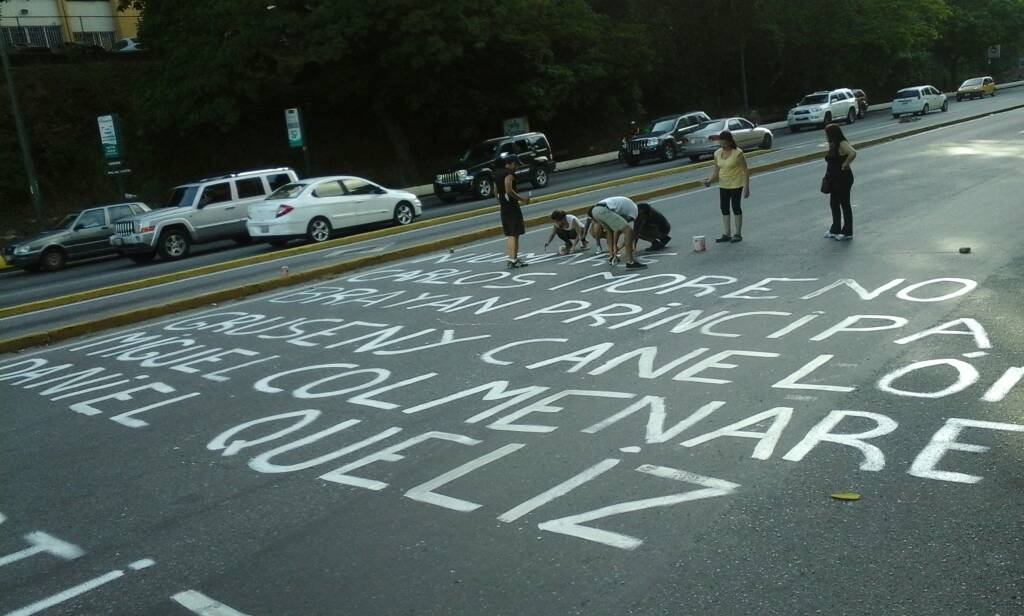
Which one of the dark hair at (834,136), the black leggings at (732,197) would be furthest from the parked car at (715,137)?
the dark hair at (834,136)

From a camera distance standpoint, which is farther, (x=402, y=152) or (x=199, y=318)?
(x=402, y=152)

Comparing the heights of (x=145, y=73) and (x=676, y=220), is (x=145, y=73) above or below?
above

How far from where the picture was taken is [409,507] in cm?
553

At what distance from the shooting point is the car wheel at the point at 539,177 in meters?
33.7

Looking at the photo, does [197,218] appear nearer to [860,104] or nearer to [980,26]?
[860,104]

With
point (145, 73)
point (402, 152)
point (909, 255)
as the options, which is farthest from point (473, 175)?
point (909, 255)

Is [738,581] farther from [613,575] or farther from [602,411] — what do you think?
[602,411]

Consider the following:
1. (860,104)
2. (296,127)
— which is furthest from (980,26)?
(296,127)

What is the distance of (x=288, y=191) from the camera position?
2314 cm

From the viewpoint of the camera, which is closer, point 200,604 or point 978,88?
point 200,604

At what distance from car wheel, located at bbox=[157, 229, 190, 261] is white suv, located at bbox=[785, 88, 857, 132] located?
34.7 metres

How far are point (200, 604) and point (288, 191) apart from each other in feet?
63.8

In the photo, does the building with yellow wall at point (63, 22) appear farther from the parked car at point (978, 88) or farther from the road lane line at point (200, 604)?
the parked car at point (978, 88)

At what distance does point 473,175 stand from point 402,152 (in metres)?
10.2
